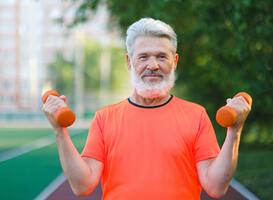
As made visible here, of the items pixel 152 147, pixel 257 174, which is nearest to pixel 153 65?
pixel 152 147

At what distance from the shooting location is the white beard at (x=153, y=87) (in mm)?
2832

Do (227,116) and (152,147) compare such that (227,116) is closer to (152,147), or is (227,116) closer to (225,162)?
(225,162)

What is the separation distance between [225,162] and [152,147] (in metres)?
0.32

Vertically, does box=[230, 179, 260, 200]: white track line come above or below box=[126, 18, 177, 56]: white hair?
below

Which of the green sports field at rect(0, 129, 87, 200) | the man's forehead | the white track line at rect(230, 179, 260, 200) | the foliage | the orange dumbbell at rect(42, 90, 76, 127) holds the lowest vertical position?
the green sports field at rect(0, 129, 87, 200)

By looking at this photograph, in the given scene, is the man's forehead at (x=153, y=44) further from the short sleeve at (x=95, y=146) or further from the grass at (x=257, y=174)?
the grass at (x=257, y=174)

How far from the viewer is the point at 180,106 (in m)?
2.79

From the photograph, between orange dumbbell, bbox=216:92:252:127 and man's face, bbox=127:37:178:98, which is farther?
man's face, bbox=127:37:178:98

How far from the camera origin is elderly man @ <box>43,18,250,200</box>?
104 inches

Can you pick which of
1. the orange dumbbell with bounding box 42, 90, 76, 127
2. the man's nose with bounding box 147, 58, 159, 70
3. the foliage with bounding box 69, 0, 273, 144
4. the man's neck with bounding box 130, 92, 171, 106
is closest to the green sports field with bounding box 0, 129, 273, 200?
the foliage with bounding box 69, 0, 273, 144

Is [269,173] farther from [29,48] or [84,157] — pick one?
[29,48]

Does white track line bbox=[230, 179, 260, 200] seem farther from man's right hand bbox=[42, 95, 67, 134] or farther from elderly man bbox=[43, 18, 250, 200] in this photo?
man's right hand bbox=[42, 95, 67, 134]

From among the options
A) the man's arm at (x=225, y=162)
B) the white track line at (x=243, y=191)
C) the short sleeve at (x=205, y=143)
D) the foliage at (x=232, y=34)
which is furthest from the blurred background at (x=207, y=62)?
the man's arm at (x=225, y=162)

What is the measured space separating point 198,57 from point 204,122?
1794 cm
